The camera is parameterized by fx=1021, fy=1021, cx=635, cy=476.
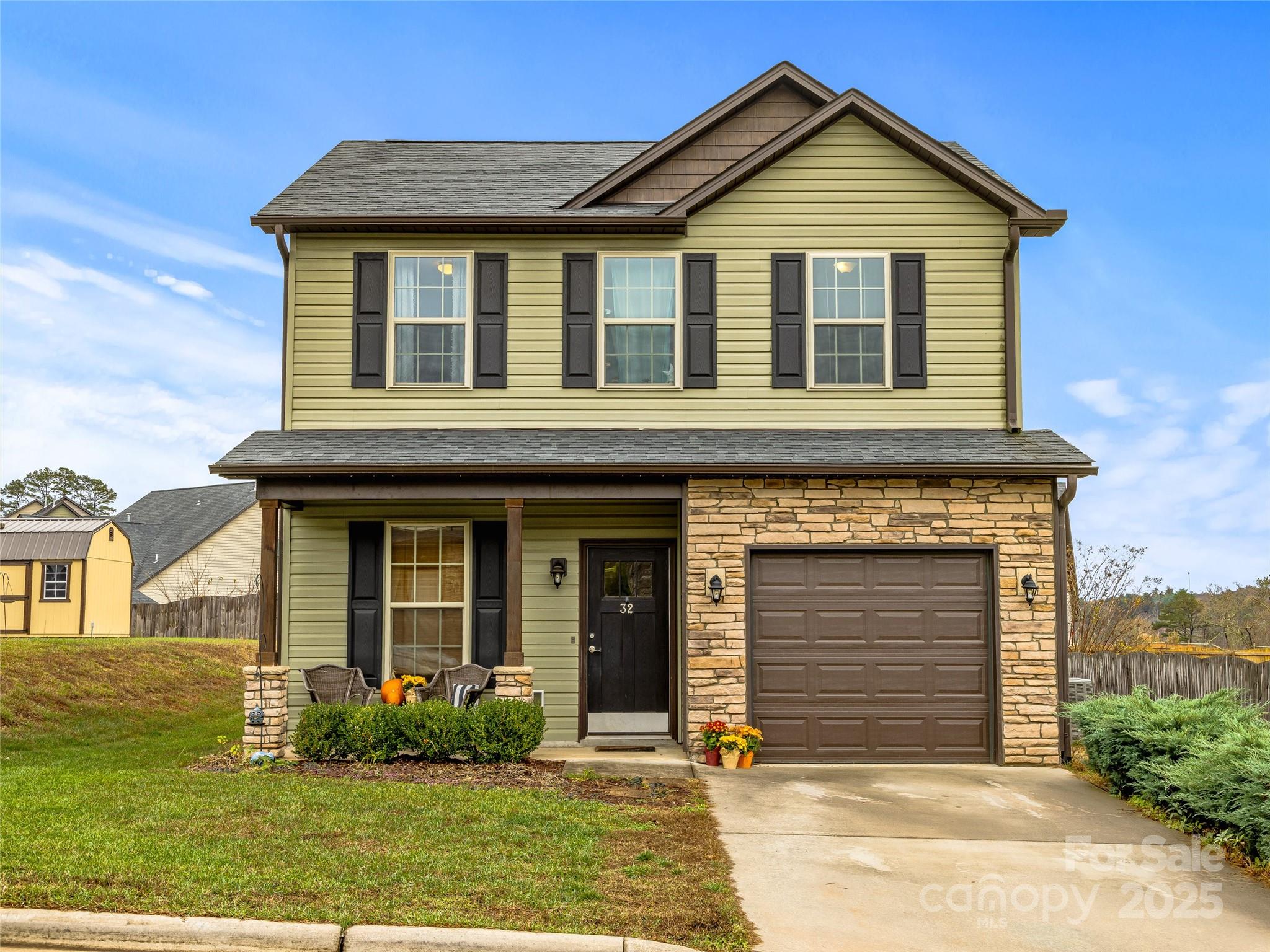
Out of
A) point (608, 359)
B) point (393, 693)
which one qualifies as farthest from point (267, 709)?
point (608, 359)

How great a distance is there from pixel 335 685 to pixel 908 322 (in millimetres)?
7141

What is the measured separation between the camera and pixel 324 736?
9383mm

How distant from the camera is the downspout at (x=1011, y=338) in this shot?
10852 mm

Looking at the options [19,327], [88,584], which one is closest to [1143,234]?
[19,327]

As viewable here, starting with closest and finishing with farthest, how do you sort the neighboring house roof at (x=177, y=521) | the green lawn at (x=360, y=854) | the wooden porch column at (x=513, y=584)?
the green lawn at (x=360, y=854) → the wooden porch column at (x=513, y=584) → the neighboring house roof at (x=177, y=521)

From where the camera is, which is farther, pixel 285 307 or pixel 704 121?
pixel 704 121

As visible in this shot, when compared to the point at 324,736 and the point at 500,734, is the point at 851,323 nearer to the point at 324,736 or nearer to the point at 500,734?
the point at 500,734

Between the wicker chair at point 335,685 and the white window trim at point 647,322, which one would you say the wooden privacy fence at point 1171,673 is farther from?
the wicker chair at point 335,685

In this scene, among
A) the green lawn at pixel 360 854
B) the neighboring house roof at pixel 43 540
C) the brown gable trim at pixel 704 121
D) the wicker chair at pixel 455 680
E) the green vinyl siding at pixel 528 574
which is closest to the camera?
the green lawn at pixel 360 854

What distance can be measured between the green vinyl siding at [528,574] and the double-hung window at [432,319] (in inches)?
56.0

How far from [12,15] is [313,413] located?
179 inches

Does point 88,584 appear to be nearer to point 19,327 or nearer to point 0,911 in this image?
point 19,327

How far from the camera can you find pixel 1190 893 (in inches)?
230

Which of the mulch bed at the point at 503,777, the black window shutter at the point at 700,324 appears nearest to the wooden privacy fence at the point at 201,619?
the mulch bed at the point at 503,777
